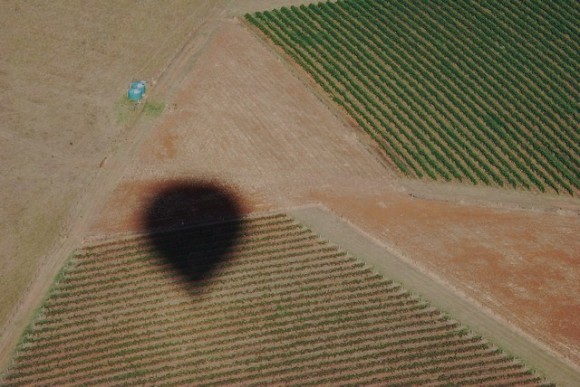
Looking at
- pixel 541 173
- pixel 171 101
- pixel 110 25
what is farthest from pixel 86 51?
pixel 541 173

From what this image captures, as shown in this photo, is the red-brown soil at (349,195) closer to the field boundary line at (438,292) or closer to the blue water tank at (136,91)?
the field boundary line at (438,292)

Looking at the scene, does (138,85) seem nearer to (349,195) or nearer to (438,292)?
(349,195)

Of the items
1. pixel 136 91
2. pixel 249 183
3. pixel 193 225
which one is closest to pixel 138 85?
pixel 136 91

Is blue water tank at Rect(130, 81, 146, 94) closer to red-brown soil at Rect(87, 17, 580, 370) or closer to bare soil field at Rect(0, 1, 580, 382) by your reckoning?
bare soil field at Rect(0, 1, 580, 382)

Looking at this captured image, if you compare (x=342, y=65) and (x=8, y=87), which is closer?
(x=8, y=87)

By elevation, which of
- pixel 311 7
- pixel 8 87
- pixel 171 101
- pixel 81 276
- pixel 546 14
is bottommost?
pixel 81 276

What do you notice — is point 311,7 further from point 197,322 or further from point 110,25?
point 197,322

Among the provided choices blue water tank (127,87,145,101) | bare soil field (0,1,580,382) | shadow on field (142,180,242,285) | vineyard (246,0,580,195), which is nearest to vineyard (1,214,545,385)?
shadow on field (142,180,242,285)
